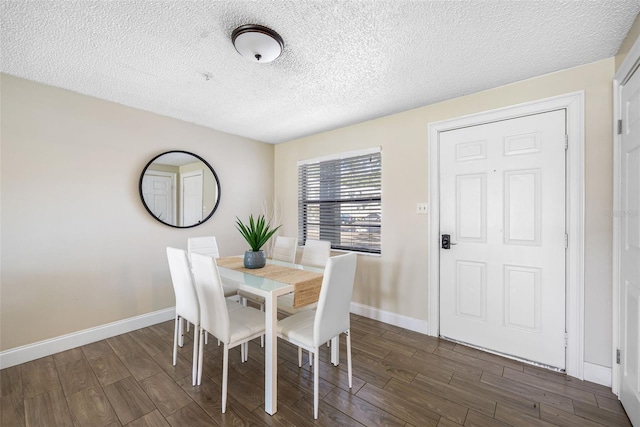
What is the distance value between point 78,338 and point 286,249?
2.04m

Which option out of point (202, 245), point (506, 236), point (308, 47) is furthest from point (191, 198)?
point (506, 236)

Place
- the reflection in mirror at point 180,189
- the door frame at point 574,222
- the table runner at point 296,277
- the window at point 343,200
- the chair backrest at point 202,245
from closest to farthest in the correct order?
the table runner at point 296,277
the door frame at point 574,222
the chair backrest at point 202,245
the reflection in mirror at point 180,189
the window at point 343,200

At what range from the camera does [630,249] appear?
1.57 meters

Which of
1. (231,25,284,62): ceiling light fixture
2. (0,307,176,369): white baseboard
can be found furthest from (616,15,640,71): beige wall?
(0,307,176,369): white baseboard

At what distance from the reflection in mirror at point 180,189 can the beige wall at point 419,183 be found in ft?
3.59

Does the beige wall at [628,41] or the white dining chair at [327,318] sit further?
the white dining chair at [327,318]

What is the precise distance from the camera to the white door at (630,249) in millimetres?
1471

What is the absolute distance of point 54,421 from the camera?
5.16ft

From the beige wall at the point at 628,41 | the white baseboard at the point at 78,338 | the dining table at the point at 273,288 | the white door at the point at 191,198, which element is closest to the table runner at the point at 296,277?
the dining table at the point at 273,288

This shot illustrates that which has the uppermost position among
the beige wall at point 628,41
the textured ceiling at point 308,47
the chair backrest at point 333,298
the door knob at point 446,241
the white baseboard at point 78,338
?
the textured ceiling at point 308,47

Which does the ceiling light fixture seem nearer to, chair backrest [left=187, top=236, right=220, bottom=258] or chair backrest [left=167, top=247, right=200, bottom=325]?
chair backrest [left=167, top=247, right=200, bottom=325]

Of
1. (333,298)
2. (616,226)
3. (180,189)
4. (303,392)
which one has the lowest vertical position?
(303,392)

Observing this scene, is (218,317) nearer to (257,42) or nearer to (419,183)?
(257,42)

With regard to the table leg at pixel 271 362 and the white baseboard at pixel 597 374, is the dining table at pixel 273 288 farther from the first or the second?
the white baseboard at pixel 597 374
